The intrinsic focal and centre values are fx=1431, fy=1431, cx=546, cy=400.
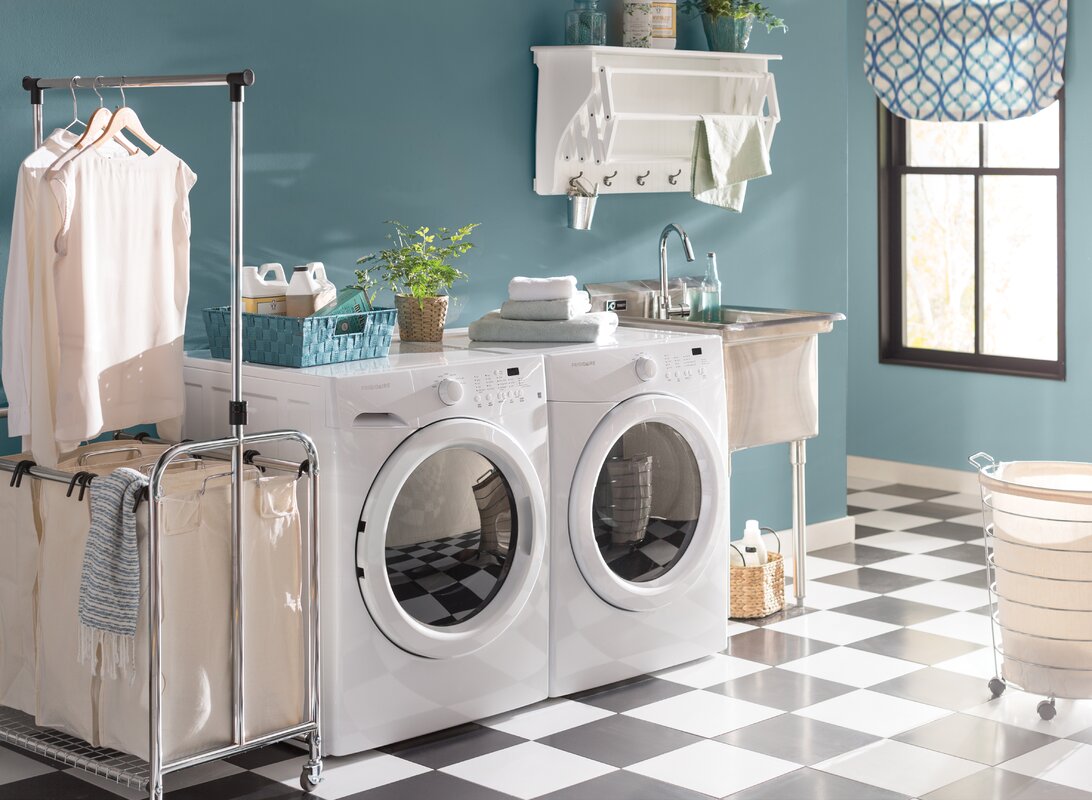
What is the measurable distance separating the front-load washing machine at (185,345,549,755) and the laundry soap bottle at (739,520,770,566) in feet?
3.03

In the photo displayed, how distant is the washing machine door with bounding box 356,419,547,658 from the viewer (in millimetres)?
2887

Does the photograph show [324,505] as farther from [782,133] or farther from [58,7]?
[782,133]

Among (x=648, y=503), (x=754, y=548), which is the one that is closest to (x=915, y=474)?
(x=754, y=548)

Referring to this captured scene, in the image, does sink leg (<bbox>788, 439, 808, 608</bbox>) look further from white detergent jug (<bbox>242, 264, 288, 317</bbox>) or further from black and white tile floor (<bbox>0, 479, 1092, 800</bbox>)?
white detergent jug (<bbox>242, 264, 288, 317</bbox>)

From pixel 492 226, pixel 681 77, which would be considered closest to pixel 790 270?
pixel 681 77

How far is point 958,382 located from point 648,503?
2.60 metres

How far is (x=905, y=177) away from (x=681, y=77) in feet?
A: 6.14

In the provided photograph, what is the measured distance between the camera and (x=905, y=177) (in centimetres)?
575

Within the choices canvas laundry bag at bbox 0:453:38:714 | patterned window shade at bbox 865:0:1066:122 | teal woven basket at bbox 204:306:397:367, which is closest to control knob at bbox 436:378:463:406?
teal woven basket at bbox 204:306:397:367

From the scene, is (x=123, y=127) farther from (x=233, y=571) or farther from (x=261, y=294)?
(x=233, y=571)

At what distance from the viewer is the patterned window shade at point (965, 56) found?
16.8 ft

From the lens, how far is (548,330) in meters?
3.37

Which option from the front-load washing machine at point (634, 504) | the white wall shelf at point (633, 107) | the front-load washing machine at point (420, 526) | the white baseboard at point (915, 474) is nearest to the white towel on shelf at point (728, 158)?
the white wall shelf at point (633, 107)

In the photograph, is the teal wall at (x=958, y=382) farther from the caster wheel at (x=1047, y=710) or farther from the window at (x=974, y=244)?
the caster wheel at (x=1047, y=710)
